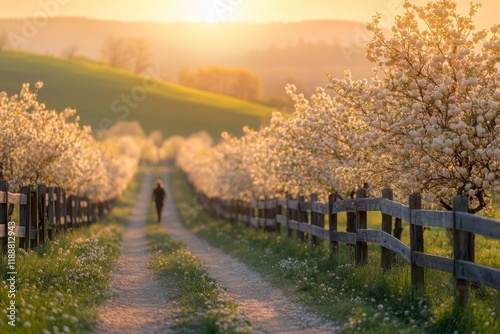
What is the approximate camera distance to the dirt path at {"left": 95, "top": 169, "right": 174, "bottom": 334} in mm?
11078

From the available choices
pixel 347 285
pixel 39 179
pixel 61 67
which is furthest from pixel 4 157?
pixel 61 67

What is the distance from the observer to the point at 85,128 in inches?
1324

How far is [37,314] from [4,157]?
13790 mm

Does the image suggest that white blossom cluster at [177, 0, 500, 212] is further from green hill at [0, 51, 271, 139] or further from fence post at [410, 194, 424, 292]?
green hill at [0, 51, 271, 139]

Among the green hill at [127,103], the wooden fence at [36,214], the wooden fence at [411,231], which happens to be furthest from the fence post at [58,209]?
the green hill at [127,103]

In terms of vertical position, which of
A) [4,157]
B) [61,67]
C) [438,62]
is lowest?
[4,157]

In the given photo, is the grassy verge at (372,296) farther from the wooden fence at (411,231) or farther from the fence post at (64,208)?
the fence post at (64,208)

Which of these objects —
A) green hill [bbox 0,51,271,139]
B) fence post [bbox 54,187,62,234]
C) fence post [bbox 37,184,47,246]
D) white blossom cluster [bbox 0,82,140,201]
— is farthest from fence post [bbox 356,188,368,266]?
green hill [bbox 0,51,271,139]

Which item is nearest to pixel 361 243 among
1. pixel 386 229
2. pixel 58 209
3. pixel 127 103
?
pixel 386 229

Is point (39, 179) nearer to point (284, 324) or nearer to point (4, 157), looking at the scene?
point (4, 157)

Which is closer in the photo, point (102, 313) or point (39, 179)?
point (102, 313)

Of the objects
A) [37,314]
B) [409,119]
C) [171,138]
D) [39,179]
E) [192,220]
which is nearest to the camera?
[37,314]

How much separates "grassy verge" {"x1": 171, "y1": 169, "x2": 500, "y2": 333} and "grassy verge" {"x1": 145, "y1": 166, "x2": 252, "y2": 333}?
5.18 feet

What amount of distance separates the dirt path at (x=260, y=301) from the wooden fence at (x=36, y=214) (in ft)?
15.5
